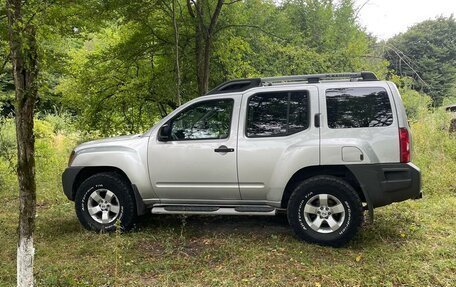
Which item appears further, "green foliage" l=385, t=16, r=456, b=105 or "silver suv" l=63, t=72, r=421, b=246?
"green foliage" l=385, t=16, r=456, b=105

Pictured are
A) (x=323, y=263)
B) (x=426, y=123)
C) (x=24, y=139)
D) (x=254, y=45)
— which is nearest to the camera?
(x=24, y=139)

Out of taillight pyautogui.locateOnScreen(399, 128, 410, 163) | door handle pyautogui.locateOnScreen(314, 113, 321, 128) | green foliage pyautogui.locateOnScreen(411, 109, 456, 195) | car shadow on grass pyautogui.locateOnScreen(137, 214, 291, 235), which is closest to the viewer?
taillight pyautogui.locateOnScreen(399, 128, 410, 163)

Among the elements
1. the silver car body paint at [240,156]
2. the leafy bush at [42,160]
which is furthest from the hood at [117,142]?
the leafy bush at [42,160]

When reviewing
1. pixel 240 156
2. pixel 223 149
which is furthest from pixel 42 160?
pixel 240 156

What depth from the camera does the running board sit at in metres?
5.37

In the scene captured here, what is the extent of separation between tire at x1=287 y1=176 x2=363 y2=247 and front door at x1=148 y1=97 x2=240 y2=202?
81 centimetres

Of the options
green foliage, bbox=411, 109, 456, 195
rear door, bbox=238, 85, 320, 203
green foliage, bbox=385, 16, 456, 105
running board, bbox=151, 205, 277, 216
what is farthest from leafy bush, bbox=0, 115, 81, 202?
green foliage, bbox=385, 16, 456, 105

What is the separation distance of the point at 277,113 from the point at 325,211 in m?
1.32

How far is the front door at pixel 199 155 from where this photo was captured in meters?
5.47

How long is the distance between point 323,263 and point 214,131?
2102mm

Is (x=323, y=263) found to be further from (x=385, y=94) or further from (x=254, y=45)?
(x=254, y=45)

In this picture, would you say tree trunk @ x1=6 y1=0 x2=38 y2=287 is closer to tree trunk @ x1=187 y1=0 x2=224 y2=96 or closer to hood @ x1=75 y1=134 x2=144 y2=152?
hood @ x1=75 y1=134 x2=144 y2=152

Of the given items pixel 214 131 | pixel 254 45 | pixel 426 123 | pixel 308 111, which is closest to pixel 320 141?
pixel 308 111

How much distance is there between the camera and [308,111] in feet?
17.4
